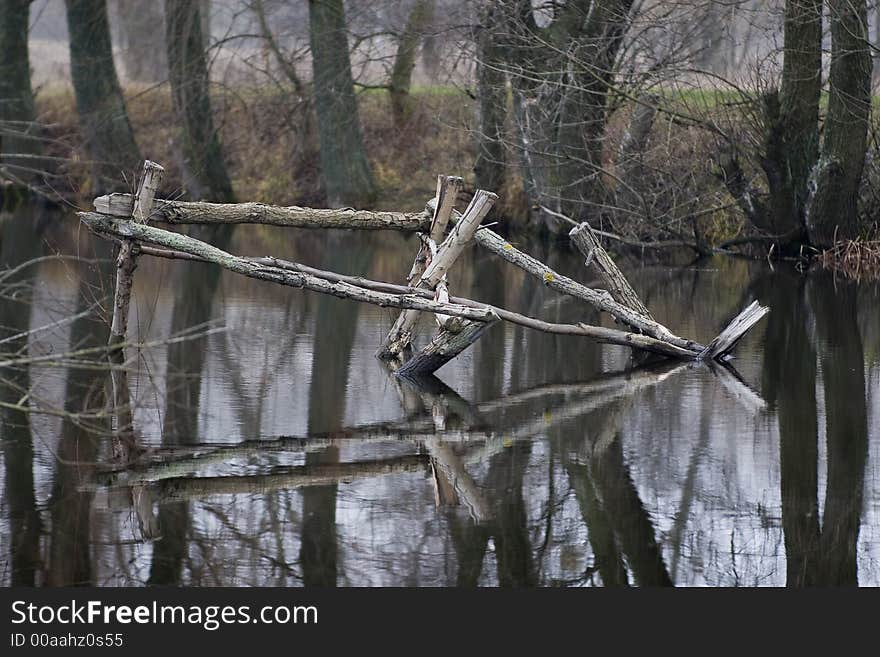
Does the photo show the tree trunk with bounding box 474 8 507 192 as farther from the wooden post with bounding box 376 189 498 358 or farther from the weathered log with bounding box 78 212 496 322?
the weathered log with bounding box 78 212 496 322

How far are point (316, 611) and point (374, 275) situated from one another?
14558mm

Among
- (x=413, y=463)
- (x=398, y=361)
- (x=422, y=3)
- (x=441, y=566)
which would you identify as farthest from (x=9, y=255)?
(x=441, y=566)

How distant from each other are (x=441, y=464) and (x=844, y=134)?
1413 cm

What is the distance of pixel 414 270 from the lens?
1265 cm

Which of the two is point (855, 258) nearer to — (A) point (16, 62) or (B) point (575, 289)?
(B) point (575, 289)

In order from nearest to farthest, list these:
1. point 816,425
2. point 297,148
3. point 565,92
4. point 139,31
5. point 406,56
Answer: point 816,425
point 565,92
point 406,56
point 297,148
point 139,31

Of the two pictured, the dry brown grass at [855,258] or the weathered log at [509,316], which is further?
the dry brown grass at [855,258]

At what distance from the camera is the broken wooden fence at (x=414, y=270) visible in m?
11.1

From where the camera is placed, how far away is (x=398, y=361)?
41.3 feet

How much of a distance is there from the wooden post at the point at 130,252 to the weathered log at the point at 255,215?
86mm

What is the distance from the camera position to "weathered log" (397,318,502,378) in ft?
37.6

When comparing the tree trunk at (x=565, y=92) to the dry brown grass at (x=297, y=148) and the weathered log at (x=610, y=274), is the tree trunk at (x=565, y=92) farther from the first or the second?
the weathered log at (x=610, y=274)

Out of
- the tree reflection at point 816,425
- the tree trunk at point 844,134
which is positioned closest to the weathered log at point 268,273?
the tree reflection at point 816,425

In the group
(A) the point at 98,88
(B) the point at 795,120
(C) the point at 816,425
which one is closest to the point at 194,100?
(A) the point at 98,88
